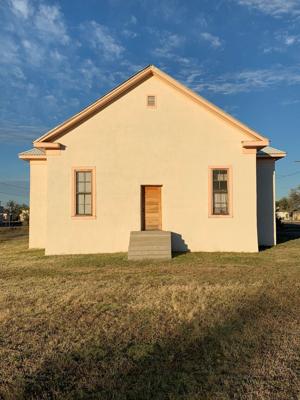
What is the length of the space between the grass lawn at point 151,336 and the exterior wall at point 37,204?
7055mm

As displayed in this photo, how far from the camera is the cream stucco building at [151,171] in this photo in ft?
45.3

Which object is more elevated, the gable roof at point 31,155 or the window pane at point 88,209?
the gable roof at point 31,155

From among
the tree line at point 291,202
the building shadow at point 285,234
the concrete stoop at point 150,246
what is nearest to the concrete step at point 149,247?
the concrete stoop at point 150,246

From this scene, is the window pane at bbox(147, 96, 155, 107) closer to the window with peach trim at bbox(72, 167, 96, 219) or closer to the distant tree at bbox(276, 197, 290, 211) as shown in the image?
the window with peach trim at bbox(72, 167, 96, 219)

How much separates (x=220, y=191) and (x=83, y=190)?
566cm

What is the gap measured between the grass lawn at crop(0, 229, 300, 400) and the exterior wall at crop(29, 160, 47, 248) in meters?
7.06

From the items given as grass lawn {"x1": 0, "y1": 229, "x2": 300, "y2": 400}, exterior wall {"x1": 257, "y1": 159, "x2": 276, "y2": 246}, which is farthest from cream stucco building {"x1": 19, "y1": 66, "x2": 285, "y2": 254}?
grass lawn {"x1": 0, "y1": 229, "x2": 300, "y2": 400}

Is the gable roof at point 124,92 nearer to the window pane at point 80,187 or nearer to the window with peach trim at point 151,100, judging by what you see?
the window with peach trim at point 151,100

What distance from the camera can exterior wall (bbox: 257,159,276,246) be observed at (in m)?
16.2

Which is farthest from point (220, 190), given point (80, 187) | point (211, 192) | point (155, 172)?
point (80, 187)

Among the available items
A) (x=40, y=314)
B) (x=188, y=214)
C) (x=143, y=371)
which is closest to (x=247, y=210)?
(x=188, y=214)

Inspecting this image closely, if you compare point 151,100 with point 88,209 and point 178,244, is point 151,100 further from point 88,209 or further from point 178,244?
point 178,244

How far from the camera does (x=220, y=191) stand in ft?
46.4

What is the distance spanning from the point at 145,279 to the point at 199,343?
4.20 m
